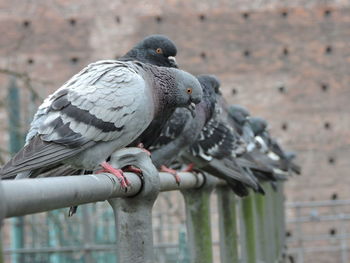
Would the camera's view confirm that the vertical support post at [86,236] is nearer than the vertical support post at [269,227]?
No

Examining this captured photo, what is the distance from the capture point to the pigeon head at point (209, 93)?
10.4 feet

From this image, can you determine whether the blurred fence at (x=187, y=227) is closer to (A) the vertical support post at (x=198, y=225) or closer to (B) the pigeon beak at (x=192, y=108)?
(A) the vertical support post at (x=198, y=225)

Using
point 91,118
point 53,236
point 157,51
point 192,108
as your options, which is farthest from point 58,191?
point 53,236

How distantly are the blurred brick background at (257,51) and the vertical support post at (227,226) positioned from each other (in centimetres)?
1423

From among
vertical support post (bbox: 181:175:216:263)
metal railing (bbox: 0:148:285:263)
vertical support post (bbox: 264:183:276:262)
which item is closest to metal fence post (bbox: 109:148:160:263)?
metal railing (bbox: 0:148:285:263)

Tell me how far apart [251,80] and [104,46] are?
2.71 meters

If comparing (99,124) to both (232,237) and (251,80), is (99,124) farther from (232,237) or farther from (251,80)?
(251,80)

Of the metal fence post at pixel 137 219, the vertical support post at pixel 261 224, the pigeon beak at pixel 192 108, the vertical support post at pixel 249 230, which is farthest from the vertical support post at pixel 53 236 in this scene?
the metal fence post at pixel 137 219

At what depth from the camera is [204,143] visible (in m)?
3.27

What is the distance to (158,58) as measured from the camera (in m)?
3.06

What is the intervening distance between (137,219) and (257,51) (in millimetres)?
15998

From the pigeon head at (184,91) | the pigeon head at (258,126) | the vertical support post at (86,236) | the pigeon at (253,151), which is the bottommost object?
the vertical support post at (86,236)

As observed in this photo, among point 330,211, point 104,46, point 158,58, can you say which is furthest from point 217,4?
point 158,58

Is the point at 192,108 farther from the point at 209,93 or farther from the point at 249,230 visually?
the point at 249,230
